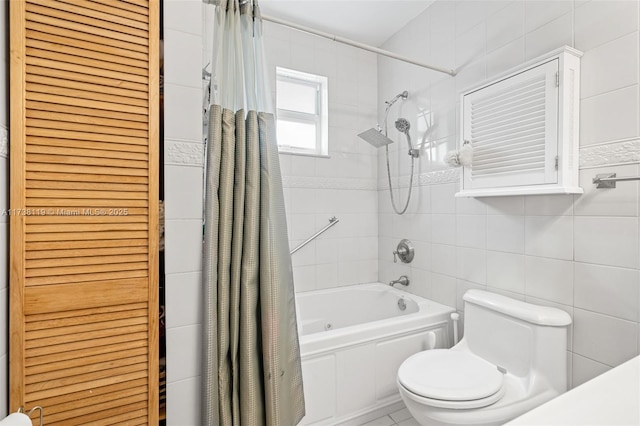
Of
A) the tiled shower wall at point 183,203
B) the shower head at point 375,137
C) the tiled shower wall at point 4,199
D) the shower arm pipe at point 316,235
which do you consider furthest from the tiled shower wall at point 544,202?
the tiled shower wall at point 4,199

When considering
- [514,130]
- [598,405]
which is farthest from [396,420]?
[514,130]

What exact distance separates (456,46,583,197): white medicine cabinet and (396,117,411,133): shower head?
67 centimetres

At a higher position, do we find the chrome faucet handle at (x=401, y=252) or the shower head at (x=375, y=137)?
the shower head at (x=375, y=137)

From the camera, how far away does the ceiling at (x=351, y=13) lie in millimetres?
2354

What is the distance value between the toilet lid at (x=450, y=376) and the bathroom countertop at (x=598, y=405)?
710 mm

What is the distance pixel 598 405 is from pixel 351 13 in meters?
2.63

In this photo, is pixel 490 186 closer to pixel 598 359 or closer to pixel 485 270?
pixel 485 270

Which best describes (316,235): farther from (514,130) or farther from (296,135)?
(514,130)

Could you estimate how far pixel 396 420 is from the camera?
1923 millimetres

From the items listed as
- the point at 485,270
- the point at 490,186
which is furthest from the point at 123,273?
the point at 485,270

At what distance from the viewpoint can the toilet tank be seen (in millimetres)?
1500

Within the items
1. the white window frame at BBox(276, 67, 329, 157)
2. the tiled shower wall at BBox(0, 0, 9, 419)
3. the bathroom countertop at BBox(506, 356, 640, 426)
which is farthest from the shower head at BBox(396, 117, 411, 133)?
the tiled shower wall at BBox(0, 0, 9, 419)

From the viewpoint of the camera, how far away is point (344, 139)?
112 inches

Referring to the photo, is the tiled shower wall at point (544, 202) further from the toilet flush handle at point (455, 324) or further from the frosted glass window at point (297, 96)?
the frosted glass window at point (297, 96)
